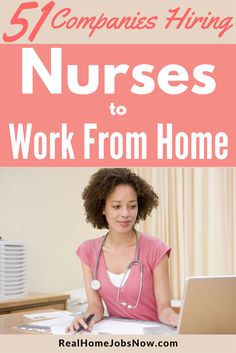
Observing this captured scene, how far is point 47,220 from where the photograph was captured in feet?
11.6

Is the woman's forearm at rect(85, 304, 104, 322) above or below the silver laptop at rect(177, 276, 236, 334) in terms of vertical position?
below

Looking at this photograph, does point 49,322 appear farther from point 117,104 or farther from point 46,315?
point 117,104

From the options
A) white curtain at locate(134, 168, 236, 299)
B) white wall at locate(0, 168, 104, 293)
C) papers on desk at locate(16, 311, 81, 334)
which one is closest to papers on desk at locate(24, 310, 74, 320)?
papers on desk at locate(16, 311, 81, 334)

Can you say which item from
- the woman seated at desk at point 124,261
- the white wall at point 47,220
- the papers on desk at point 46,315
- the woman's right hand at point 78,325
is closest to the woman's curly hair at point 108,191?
the woman seated at desk at point 124,261

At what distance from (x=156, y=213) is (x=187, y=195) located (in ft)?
0.83

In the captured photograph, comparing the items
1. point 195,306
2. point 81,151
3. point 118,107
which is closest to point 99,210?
point 81,151

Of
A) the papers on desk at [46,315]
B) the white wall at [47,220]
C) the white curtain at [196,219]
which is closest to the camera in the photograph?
the papers on desk at [46,315]

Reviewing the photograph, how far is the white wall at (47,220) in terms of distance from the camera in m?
3.51

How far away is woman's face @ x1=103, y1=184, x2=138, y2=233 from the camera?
2039 mm

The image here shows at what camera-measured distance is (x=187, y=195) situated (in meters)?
3.13

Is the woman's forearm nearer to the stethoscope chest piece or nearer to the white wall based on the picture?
the stethoscope chest piece

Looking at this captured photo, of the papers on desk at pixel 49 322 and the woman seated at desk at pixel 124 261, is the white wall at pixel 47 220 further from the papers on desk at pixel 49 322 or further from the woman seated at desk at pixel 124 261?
the papers on desk at pixel 49 322

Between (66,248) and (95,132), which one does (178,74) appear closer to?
(95,132)

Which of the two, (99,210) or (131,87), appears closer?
(131,87)
